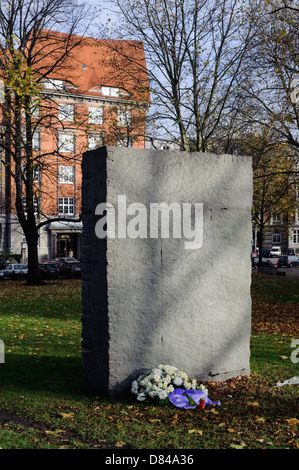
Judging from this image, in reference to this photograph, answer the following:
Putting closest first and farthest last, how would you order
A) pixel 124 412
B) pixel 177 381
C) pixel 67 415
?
pixel 67 415 < pixel 124 412 < pixel 177 381

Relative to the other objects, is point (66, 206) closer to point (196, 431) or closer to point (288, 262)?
point (288, 262)

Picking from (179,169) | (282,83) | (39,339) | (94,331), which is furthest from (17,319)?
(282,83)

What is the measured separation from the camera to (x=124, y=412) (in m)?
6.12

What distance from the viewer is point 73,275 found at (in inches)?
1550

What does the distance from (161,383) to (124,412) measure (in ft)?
2.10

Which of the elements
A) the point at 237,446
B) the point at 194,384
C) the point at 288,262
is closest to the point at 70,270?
the point at 288,262

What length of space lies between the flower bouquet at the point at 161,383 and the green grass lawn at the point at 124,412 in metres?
0.16

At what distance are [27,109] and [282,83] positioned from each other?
37.2 feet

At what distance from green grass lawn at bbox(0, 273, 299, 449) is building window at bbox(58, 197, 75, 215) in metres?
47.3

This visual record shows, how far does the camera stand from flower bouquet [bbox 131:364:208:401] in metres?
6.41

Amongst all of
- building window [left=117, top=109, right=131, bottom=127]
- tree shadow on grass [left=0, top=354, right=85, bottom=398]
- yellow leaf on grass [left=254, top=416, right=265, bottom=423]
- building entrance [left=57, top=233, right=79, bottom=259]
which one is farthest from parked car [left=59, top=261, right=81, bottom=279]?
yellow leaf on grass [left=254, top=416, right=265, bottom=423]

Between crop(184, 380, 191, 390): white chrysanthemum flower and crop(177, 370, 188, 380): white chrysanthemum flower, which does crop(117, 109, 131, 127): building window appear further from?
crop(184, 380, 191, 390): white chrysanthemum flower

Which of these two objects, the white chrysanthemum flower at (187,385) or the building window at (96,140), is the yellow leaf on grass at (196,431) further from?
the building window at (96,140)

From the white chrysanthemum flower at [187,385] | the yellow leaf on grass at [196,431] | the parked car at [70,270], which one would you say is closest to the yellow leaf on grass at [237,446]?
the yellow leaf on grass at [196,431]
